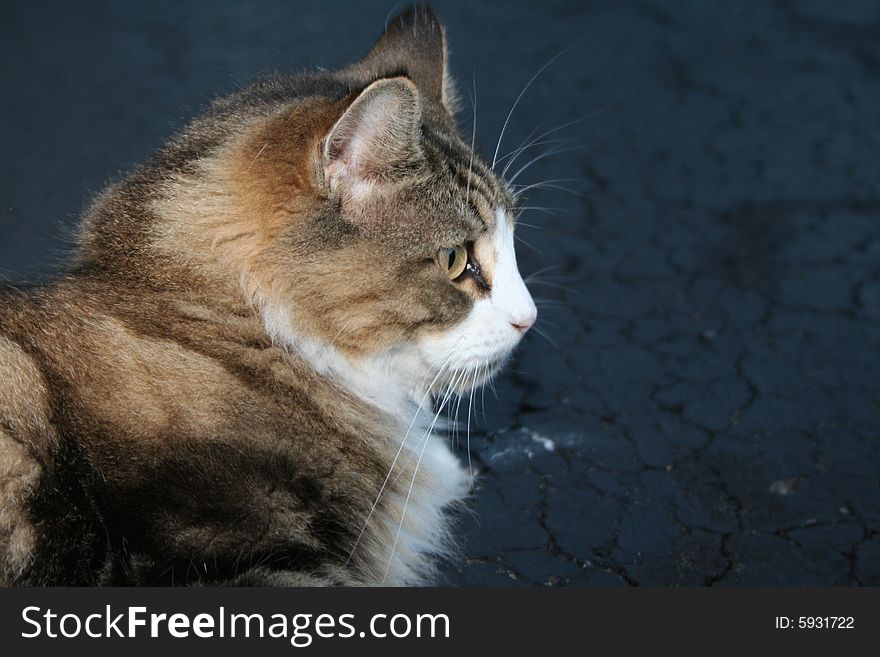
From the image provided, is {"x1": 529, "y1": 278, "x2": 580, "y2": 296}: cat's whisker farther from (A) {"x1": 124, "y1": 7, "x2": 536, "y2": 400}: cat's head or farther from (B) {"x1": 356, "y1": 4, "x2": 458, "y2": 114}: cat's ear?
(A) {"x1": 124, "y1": 7, "x2": 536, "y2": 400}: cat's head

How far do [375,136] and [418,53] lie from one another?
0.93 m

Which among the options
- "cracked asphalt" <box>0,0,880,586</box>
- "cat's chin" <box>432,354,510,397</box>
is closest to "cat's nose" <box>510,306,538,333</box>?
"cat's chin" <box>432,354,510,397</box>

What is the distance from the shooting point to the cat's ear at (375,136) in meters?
2.61

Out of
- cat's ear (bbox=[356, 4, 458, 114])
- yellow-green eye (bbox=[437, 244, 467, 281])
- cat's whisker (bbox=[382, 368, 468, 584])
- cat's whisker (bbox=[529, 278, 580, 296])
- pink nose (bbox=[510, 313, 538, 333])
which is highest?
cat's whisker (bbox=[529, 278, 580, 296])

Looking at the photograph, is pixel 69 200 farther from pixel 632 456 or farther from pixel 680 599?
pixel 680 599

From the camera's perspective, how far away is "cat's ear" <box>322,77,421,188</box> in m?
2.61

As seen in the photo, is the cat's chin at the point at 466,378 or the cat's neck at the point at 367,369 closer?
the cat's neck at the point at 367,369

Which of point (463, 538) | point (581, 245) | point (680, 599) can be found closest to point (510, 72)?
point (581, 245)

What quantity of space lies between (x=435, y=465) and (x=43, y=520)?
1.30m

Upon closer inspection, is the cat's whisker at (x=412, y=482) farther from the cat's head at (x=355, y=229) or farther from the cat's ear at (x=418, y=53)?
the cat's ear at (x=418, y=53)

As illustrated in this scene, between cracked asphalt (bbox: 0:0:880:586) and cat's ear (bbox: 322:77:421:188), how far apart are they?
0.87 metres

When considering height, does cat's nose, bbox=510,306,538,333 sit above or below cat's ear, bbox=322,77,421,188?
below

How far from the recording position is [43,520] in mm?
2453

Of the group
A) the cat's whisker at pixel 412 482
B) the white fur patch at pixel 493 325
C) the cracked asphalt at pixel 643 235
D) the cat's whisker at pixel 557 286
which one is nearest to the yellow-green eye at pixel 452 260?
the white fur patch at pixel 493 325
